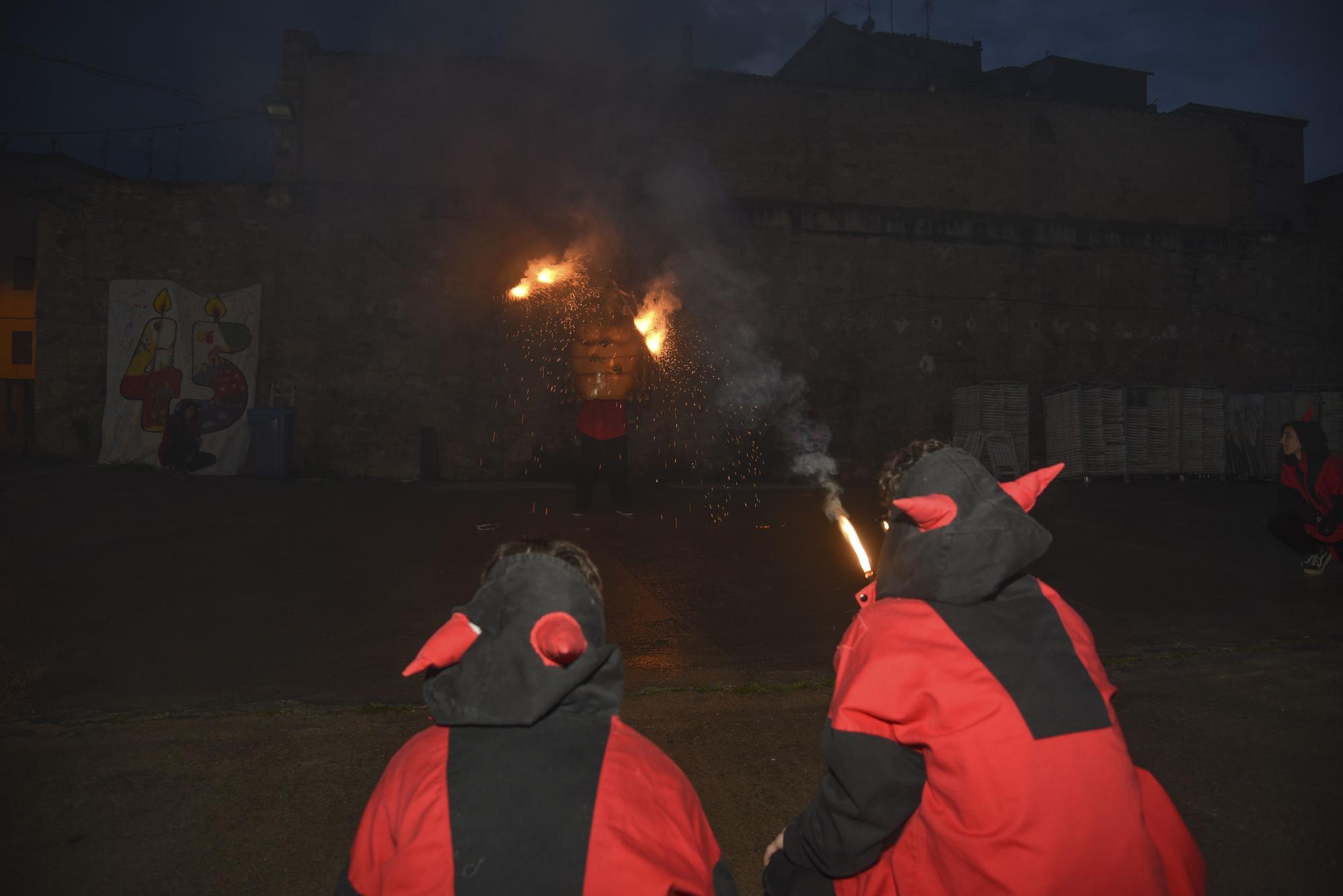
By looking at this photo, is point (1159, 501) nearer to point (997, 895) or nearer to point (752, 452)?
point (752, 452)

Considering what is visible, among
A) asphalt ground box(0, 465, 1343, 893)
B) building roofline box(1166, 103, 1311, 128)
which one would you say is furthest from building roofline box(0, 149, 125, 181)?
building roofline box(1166, 103, 1311, 128)

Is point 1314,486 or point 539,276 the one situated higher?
point 539,276

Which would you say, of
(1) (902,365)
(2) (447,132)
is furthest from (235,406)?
(1) (902,365)

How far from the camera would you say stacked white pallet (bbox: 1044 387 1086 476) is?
48.0 feet

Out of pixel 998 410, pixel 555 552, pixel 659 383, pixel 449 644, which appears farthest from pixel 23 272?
pixel 449 644

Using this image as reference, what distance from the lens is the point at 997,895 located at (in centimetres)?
146

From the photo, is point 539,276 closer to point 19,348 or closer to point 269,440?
point 269,440

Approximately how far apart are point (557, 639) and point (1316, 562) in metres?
7.43

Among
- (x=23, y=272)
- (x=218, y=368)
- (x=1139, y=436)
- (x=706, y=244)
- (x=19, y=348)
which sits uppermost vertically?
(x=23, y=272)

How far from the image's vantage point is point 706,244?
14516 millimetres

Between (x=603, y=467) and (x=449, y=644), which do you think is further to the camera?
(x=603, y=467)

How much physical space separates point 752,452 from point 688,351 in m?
2.13

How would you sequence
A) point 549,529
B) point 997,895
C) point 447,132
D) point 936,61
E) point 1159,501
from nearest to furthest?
point 997,895, point 549,529, point 1159,501, point 447,132, point 936,61

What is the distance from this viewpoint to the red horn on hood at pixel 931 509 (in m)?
1.61
